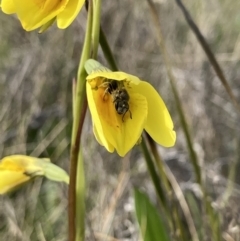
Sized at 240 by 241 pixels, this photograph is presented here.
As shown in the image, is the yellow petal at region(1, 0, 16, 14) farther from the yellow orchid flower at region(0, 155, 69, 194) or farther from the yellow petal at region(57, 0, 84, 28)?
the yellow orchid flower at region(0, 155, 69, 194)

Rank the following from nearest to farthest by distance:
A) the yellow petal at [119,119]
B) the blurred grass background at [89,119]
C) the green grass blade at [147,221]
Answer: the yellow petal at [119,119] < the green grass blade at [147,221] < the blurred grass background at [89,119]

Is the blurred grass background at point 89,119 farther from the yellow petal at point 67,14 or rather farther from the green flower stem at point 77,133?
the yellow petal at point 67,14

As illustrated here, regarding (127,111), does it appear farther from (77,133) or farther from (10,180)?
(10,180)

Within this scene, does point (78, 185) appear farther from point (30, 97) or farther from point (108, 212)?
point (30, 97)

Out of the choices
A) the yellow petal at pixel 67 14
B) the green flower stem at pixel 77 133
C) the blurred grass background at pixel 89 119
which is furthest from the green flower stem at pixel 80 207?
the blurred grass background at pixel 89 119

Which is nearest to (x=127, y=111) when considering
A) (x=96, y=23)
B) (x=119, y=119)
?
(x=119, y=119)

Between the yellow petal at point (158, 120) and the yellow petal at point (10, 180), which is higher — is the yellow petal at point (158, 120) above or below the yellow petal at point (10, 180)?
above

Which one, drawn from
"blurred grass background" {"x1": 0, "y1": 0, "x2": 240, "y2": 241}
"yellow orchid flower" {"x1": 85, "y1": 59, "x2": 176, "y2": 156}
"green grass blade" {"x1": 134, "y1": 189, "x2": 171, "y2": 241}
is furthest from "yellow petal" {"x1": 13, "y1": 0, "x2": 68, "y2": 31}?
"blurred grass background" {"x1": 0, "y1": 0, "x2": 240, "y2": 241}
